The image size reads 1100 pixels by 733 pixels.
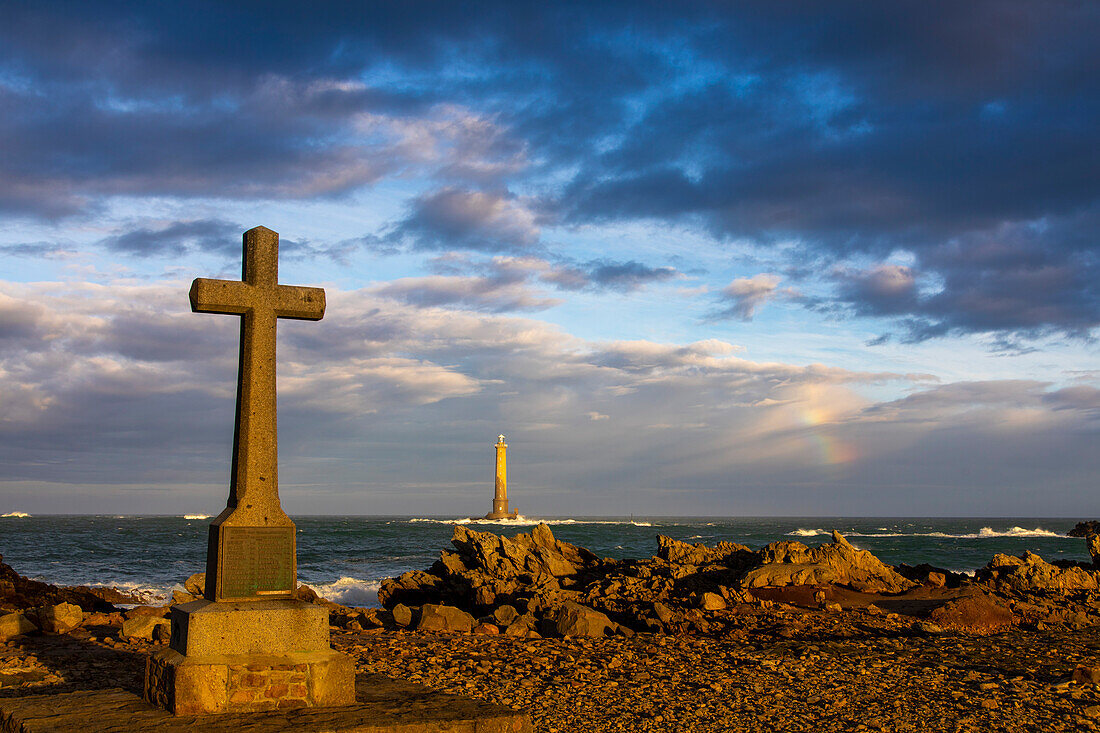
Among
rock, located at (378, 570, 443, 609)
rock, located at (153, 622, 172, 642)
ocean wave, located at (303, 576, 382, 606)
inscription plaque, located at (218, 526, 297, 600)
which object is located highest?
inscription plaque, located at (218, 526, 297, 600)

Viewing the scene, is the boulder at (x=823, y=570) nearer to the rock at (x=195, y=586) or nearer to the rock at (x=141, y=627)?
the rock at (x=141, y=627)

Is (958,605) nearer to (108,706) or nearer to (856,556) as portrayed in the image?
(856,556)

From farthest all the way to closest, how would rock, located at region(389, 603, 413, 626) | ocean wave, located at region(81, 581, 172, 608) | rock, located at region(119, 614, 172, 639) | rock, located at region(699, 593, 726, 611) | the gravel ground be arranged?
ocean wave, located at region(81, 581, 172, 608) < rock, located at region(699, 593, 726, 611) < rock, located at region(389, 603, 413, 626) < rock, located at region(119, 614, 172, 639) < the gravel ground

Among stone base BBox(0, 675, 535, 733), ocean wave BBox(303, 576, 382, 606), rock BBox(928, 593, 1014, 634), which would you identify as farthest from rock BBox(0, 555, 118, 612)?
rock BBox(928, 593, 1014, 634)

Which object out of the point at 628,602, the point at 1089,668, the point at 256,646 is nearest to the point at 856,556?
the point at 628,602

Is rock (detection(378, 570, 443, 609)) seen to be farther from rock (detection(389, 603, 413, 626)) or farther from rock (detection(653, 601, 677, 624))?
rock (detection(653, 601, 677, 624))

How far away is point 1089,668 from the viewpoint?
27.2 feet

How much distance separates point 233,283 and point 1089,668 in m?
8.49

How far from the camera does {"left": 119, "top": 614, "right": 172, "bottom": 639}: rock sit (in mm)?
11039

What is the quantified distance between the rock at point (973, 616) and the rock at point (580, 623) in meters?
4.89

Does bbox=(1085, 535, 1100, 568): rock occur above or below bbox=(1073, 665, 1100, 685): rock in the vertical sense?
above

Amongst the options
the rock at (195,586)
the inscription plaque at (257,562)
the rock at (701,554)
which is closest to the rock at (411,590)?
the rock at (195,586)

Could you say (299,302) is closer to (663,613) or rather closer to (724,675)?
(724,675)

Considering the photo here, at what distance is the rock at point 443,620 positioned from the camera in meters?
12.5
